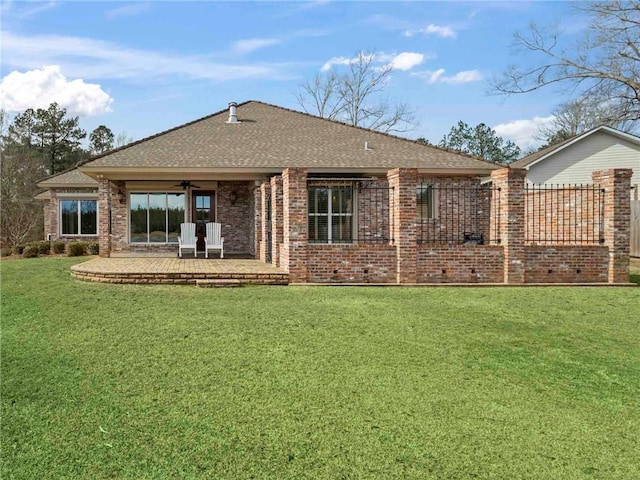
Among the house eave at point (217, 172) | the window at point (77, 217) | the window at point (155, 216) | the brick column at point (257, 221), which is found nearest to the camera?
the house eave at point (217, 172)

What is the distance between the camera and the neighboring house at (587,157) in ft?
74.3

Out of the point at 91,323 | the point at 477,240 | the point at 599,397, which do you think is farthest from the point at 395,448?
the point at 477,240

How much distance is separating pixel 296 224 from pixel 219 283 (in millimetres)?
2003

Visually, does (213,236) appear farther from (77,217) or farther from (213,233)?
(77,217)

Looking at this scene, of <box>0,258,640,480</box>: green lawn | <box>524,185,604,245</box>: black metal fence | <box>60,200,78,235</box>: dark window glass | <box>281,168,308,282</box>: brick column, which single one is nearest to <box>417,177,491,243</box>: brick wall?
<box>524,185,604,245</box>: black metal fence

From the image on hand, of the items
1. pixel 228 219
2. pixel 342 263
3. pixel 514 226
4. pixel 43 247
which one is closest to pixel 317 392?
pixel 342 263

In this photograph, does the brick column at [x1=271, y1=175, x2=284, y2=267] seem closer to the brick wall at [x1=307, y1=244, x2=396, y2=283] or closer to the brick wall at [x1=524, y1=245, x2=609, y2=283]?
the brick wall at [x1=307, y1=244, x2=396, y2=283]

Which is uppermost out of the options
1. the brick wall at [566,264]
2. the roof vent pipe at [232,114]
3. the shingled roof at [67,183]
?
the roof vent pipe at [232,114]

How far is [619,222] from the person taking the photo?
11062 mm

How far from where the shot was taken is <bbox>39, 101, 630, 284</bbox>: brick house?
10766mm

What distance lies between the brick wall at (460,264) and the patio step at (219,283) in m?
3.87

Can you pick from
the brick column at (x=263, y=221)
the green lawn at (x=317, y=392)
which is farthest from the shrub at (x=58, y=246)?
the green lawn at (x=317, y=392)

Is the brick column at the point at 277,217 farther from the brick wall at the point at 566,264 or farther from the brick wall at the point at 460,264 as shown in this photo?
the brick wall at the point at 566,264

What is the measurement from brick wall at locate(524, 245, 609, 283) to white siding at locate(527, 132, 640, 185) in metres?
13.9
